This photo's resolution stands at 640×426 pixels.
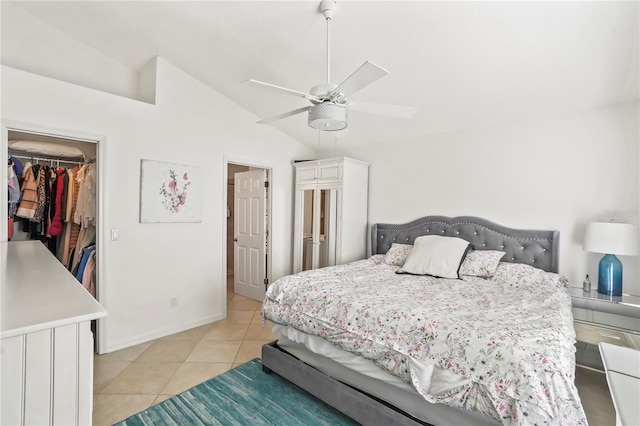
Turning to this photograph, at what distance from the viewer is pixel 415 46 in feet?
7.98

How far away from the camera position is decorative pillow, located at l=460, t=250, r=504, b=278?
119 inches

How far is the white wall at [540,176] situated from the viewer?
2.70 m

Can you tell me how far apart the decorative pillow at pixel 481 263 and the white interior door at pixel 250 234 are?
105 inches

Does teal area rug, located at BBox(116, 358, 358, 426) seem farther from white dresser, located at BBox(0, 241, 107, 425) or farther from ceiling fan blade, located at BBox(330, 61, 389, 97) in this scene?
ceiling fan blade, located at BBox(330, 61, 389, 97)

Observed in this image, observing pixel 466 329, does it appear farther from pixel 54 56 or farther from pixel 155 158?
pixel 54 56

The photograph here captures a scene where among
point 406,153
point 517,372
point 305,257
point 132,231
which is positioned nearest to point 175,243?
point 132,231

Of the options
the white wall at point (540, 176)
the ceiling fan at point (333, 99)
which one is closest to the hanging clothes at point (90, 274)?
the ceiling fan at point (333, 99)

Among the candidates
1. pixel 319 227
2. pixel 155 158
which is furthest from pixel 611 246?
pixel 155 158

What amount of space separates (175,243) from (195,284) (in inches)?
21.7

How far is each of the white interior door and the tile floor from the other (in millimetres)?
1002

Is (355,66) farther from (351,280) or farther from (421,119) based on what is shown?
(351,280)

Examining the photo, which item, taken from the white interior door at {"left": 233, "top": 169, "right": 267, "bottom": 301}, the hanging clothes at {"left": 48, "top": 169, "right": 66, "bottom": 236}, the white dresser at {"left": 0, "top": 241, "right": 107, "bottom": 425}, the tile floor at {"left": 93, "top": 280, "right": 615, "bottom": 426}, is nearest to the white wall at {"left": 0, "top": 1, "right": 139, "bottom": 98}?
the hanging clothes at {"left": 48, "top": 169, "right": 66, "bottom": 236}

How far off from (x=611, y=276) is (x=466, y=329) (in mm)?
1884

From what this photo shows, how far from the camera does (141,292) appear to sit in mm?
3238
